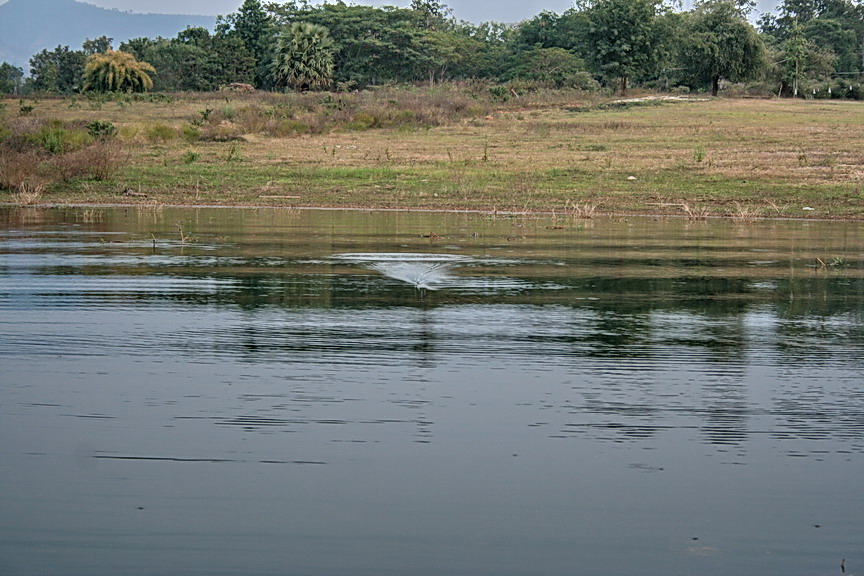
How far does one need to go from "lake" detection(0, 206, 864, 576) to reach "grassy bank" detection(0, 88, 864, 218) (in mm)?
15497

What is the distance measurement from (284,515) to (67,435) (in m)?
1.93

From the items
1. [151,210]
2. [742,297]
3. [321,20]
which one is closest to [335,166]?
[151,210]

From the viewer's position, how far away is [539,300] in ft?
40.7

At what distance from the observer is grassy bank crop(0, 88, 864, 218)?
98.2 feet

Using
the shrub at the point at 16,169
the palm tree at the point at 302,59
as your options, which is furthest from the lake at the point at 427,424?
the palm tree at the point at 302,59

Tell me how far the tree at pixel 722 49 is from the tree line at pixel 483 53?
0.27 ft

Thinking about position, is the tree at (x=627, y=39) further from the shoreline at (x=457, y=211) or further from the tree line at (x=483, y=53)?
the shoreline at (x=457, y=211)

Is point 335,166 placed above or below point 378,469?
above

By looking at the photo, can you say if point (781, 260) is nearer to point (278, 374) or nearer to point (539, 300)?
point (539, 300)

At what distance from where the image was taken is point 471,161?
35406 millimetres

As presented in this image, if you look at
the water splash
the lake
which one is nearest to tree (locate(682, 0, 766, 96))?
the water splash

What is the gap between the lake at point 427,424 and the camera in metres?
5.02

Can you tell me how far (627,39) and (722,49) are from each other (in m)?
6.22

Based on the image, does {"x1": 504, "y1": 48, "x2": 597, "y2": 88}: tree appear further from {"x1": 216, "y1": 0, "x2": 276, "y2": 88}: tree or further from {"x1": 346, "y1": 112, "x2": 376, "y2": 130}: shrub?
{"x1": 346, "y1": 112, "x2": 376, "y2": 130}: shrub
